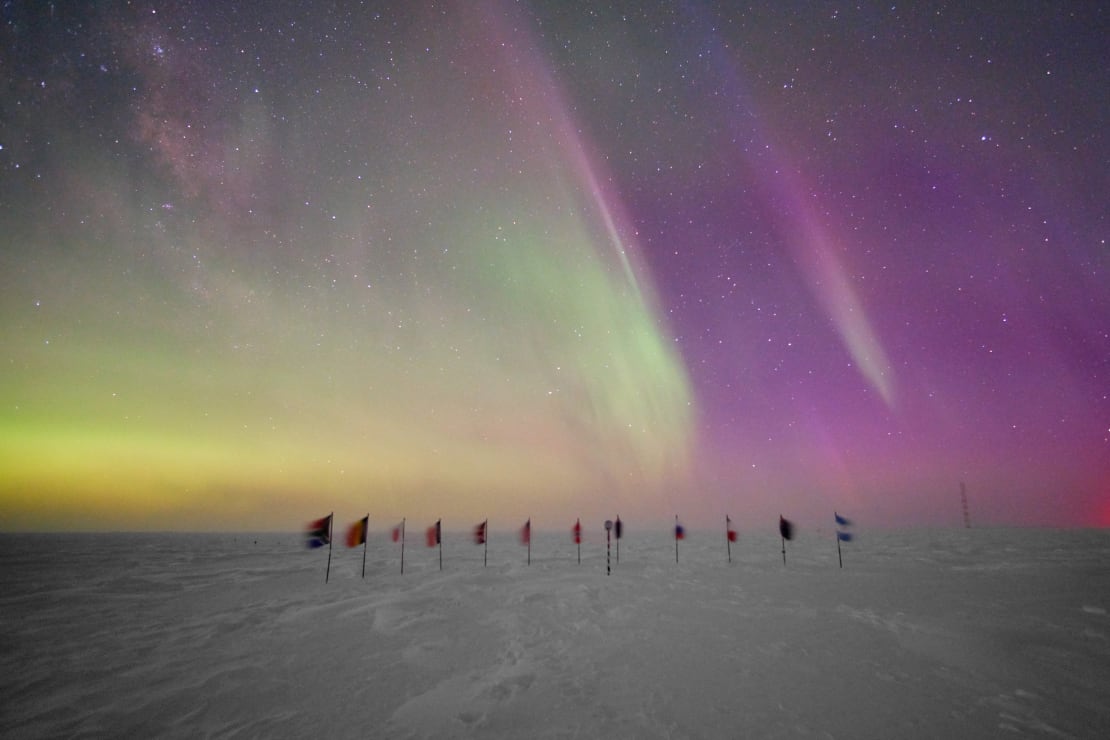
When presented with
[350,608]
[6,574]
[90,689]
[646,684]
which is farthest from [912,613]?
[6,574]

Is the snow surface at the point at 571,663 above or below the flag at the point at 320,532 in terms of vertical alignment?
below

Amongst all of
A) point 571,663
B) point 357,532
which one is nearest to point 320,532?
point 357,532

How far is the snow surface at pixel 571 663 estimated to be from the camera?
9.00 metres

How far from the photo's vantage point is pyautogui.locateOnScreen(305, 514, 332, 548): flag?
24.5 metres

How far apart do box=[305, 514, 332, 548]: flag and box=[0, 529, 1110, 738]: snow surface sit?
3.11 meters

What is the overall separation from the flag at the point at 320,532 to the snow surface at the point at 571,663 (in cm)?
311

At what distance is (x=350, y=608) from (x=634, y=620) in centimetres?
1244

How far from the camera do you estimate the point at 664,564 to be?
38.4 m

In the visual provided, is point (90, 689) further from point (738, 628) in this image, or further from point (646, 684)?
point (738, 628)

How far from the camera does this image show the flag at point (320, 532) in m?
24.5

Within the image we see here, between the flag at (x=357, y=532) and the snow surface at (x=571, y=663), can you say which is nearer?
the snow surface at (x=571, y=663)

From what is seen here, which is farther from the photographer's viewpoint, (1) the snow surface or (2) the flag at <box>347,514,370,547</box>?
(2) the flag at <box>347,514,370,547</box>

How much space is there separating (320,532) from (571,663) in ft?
60.2

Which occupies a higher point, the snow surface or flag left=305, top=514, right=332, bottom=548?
flag left=305, top=514, right=332, bottom=548
